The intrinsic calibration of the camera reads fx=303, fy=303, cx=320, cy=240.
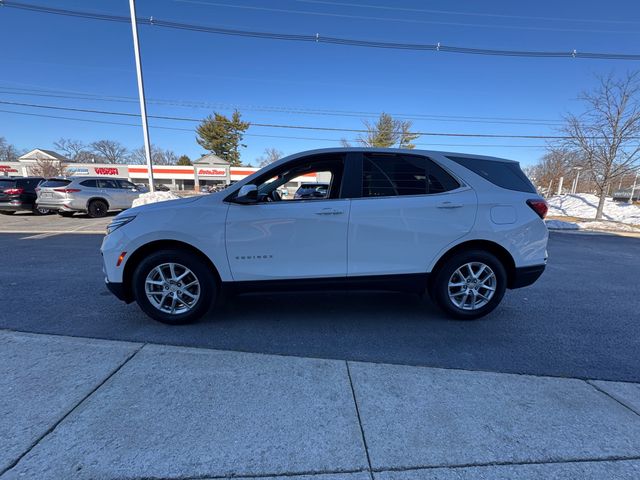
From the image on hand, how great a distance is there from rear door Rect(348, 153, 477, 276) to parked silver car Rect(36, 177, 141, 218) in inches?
516

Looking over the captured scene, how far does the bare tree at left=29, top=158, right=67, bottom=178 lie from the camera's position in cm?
4456

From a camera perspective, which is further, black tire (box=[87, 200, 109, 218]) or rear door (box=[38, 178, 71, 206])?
black tire (box=[87, 200, 109, 218])

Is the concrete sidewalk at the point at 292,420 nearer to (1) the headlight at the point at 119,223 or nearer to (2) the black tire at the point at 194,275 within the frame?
(2) the black tire at the point at 194,275

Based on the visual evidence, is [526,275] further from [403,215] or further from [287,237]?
[287,237]

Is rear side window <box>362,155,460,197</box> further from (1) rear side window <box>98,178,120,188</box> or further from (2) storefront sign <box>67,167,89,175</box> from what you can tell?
(2) storefront sign <box>67,167,89,175</box>

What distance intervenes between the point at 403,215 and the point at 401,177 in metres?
0.44

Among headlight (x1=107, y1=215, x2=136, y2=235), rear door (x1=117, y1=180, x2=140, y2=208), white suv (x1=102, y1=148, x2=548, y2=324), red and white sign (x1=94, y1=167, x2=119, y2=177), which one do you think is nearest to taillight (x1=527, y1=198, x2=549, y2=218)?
white suv (x1=102, y1=148, x2=548, y2=324)

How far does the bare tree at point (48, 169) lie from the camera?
1754 inches

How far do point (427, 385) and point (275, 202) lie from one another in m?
2.12

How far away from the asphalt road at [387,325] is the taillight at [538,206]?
1258mm

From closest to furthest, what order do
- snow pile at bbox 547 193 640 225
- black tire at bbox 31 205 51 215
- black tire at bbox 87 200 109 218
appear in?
black tire at bbox 87 200 109 218
black tire at bbox 31 205 51 215
snow pile at bbox 547 193 640 225

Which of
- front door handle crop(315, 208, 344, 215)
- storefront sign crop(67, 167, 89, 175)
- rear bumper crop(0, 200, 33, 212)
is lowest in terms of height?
rear bumper crop(0, 200, 33, 212)

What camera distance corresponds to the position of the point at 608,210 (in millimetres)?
20281

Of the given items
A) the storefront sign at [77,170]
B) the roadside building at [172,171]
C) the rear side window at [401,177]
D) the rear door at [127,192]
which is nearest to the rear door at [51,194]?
the rear door at [127,192]
